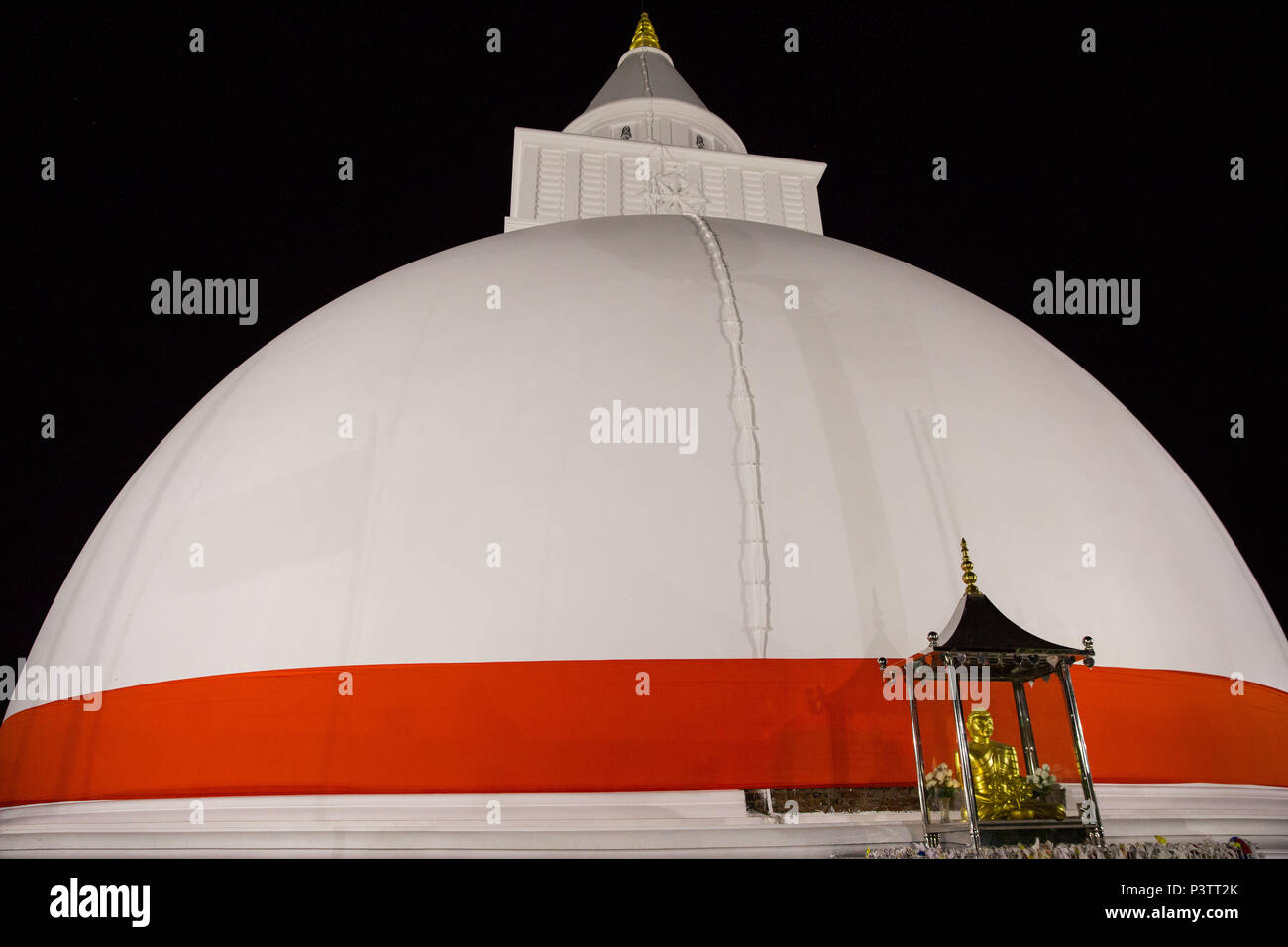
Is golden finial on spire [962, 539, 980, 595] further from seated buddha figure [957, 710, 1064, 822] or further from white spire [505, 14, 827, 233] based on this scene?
white spire [505, 14, 827, 233]

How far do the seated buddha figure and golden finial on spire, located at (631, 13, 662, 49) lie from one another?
29.0ft

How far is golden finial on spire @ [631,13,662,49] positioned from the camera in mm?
10055

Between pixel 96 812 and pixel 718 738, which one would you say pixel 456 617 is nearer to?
pixel 718 738

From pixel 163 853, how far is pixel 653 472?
2.38 m

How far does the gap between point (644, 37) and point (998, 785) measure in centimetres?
921

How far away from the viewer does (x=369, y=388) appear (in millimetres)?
4348

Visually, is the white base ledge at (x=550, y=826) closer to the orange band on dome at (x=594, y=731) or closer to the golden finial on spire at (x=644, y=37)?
the orange band on dome at (x=594, y=731)

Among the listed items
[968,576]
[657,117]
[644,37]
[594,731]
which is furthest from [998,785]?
[644,37]

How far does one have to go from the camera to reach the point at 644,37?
10141 mm

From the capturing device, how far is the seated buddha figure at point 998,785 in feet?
10.5

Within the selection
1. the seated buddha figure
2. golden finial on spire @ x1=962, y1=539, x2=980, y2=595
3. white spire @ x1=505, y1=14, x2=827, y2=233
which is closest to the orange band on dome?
the seated buddha figure
